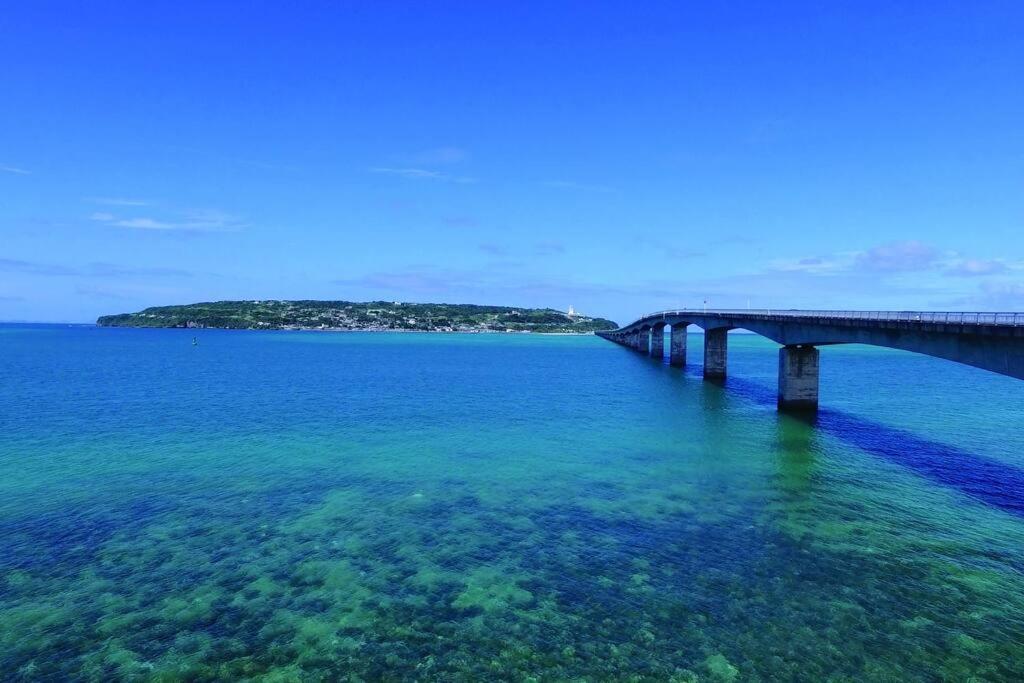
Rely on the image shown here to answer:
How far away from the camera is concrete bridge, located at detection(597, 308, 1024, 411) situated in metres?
31.2

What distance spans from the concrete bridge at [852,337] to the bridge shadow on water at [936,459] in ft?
17.9

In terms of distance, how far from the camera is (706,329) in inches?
3602

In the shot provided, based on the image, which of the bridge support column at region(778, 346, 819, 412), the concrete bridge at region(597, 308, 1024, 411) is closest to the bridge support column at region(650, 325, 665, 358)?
the concrete bridge at region(597, 308, 1024, 411)

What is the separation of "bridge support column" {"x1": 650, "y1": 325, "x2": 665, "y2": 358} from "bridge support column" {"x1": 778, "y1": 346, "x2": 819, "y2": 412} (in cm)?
7785

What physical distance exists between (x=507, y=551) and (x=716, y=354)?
247 feet

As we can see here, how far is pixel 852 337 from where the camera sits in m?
46.8

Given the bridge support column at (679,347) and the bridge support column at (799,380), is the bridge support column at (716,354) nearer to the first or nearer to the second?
the bridge support column at (679,347)

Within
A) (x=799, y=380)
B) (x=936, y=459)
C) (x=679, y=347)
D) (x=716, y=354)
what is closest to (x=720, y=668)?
(x=936, y=459)

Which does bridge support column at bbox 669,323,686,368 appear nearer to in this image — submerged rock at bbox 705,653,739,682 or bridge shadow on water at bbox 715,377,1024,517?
bridge shadow on water at bbox 715,377,1024,517

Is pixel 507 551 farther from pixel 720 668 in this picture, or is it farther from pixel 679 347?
pixel 679 347

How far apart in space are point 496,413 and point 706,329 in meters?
53.1

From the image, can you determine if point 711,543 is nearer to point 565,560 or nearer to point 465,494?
point 565,560

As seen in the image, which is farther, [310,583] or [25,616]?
[310,583]

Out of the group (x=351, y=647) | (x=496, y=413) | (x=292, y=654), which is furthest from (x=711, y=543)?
(x=496, y=413)
